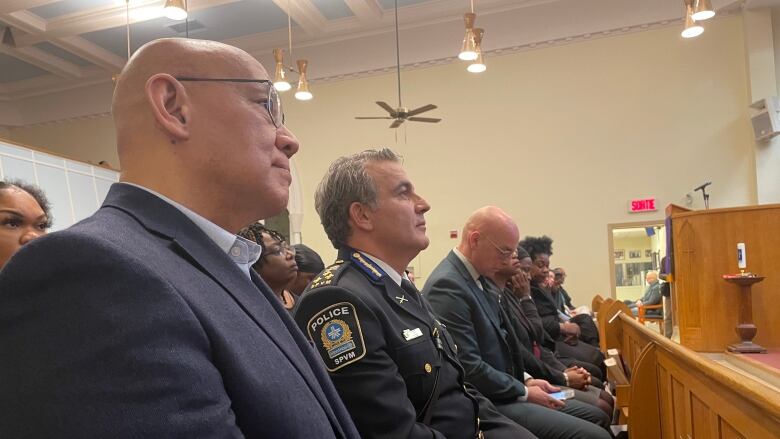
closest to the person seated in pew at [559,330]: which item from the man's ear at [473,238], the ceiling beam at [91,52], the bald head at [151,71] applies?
the man's ear at [473,238]

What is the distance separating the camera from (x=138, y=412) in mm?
647

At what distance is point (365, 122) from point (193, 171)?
9313 mm

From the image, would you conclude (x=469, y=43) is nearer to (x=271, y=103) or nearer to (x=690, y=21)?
(x=690, y=21)

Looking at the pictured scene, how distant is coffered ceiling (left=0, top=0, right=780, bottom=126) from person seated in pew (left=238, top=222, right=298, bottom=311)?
20.9 feet

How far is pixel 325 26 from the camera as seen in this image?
9656mm

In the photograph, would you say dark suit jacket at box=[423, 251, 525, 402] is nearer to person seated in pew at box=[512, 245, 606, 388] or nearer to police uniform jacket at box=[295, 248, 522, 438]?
police uniform jacket at box=[295, 248, 522, 438]

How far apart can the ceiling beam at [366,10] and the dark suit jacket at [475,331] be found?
6.90m

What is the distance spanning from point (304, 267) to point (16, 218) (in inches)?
65.6

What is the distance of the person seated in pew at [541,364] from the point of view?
10.5ft

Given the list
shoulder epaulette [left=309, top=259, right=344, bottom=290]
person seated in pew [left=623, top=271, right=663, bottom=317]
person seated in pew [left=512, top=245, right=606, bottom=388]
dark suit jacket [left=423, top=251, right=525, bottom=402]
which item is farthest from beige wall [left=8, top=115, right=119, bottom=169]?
shoulder epaulette [left=309, top=259, right=344, bottom=290]

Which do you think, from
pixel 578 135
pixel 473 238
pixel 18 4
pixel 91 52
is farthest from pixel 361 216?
pixel 91 52

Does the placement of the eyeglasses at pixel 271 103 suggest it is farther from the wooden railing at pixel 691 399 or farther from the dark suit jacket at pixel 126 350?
the wooden railing at pixel 691 399

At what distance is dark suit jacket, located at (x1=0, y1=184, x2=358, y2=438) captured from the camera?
642 millimetres

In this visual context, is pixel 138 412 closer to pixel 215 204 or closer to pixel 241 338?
pixel 241 338
